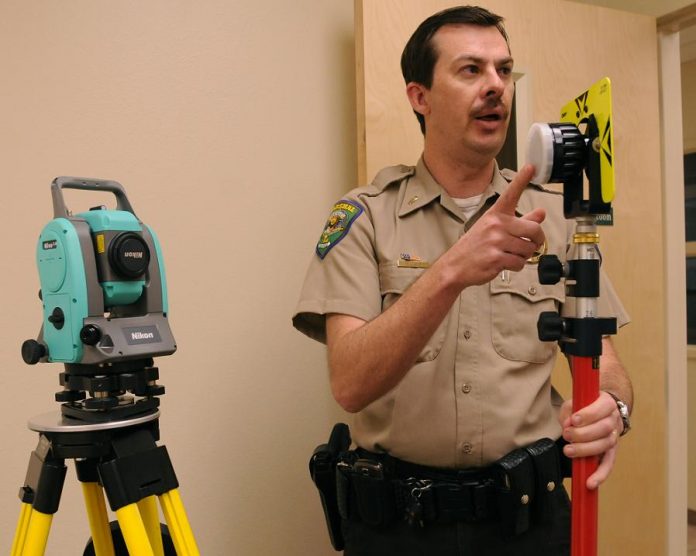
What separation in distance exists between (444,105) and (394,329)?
0.55 metres

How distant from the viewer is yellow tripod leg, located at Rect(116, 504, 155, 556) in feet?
2.72

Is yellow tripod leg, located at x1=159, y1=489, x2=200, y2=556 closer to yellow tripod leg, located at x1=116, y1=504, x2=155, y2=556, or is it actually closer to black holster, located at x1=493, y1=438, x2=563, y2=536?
yellow tripod leg, located at x1=116, y1=504, x2=155, y2=556

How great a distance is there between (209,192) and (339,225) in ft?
1.48

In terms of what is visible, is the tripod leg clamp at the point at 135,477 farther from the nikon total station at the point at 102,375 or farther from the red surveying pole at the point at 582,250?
the red surveying pole at the point at 582,250

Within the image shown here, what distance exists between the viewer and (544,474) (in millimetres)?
1107

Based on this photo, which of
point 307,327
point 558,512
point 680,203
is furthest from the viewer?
point 680,203

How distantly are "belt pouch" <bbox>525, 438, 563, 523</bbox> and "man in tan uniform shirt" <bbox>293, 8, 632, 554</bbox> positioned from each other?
4cm

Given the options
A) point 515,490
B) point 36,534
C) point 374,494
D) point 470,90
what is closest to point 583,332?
point 515,490

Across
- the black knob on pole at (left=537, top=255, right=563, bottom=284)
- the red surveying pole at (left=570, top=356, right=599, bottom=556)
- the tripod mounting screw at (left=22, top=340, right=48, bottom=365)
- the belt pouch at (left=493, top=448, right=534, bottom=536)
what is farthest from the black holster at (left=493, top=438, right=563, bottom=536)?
the tripod mounting screw at (left=22, top=340, right=48, bottom=365)

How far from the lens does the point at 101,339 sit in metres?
0.86

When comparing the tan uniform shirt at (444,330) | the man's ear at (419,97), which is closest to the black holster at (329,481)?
the tan uniform shirt at (444,330)

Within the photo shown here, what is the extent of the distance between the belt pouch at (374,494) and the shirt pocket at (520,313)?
1.10 ft

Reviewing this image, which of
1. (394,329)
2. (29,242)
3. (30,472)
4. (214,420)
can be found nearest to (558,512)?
(394,329)

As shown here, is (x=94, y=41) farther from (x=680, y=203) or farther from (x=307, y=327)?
(x=680, y=203)
